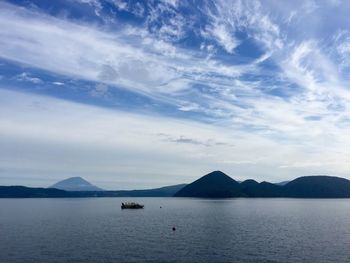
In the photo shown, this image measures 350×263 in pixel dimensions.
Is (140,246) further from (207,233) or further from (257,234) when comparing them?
(257,234)

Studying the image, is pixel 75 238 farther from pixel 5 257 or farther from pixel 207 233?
pixel 207 233

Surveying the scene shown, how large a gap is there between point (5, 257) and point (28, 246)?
16.7 m

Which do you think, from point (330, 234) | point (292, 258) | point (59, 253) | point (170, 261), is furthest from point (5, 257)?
point (330, 234)

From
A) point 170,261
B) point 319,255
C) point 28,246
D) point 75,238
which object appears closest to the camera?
point 170,261

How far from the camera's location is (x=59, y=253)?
10175cm

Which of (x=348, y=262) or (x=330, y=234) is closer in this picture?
(x=348, y=262)

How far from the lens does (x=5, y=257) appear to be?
96125mm

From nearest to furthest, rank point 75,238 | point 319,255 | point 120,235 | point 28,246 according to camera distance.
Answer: point 319,255 → point 28,246 → point 75,238 → point 120,235

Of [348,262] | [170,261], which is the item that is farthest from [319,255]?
[170,261]

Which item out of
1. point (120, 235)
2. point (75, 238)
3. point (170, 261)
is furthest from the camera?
point (120, 235)

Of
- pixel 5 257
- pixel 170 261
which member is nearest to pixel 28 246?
pixel 5 257

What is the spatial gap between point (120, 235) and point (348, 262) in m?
83.5

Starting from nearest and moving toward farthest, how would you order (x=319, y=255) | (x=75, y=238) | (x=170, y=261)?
(x=170, y=261) < (x=319, y=255) < (x=75, y=238)

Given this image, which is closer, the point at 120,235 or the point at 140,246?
the point at 140,246
